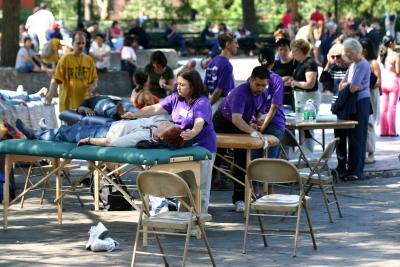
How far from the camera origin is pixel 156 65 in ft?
52.1

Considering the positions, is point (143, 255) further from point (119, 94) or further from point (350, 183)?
point (119, 94)

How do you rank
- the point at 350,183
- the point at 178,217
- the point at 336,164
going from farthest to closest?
the point at 336,164, the point at 350,183, the point at 178,217

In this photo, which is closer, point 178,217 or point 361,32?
point 178,217

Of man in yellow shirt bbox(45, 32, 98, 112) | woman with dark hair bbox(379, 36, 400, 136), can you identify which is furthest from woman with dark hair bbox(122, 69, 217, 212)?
woman with dark hair bbox(379, 36, 400, 136)

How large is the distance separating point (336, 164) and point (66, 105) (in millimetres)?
3852

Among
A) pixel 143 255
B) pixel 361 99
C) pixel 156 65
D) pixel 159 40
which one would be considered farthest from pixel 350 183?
pixel 159 40

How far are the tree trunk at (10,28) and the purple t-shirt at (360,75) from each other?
42.6ft

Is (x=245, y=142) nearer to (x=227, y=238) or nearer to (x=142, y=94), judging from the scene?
(x=227, y=238)

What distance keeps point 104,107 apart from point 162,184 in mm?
4205

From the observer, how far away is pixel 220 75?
49.0 ft

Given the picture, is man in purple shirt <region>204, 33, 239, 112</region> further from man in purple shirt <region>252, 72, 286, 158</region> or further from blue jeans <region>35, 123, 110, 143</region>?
blue jeans <region>35, 123, 110, 143</region>

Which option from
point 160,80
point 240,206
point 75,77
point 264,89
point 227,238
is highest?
point 264,89

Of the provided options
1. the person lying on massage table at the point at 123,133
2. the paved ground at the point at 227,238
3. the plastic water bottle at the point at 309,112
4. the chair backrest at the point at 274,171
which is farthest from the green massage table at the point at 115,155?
the plastic water bottle at the point at 309,112

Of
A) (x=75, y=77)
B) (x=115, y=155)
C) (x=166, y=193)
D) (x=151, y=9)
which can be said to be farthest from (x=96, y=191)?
(x=151, y=9)
